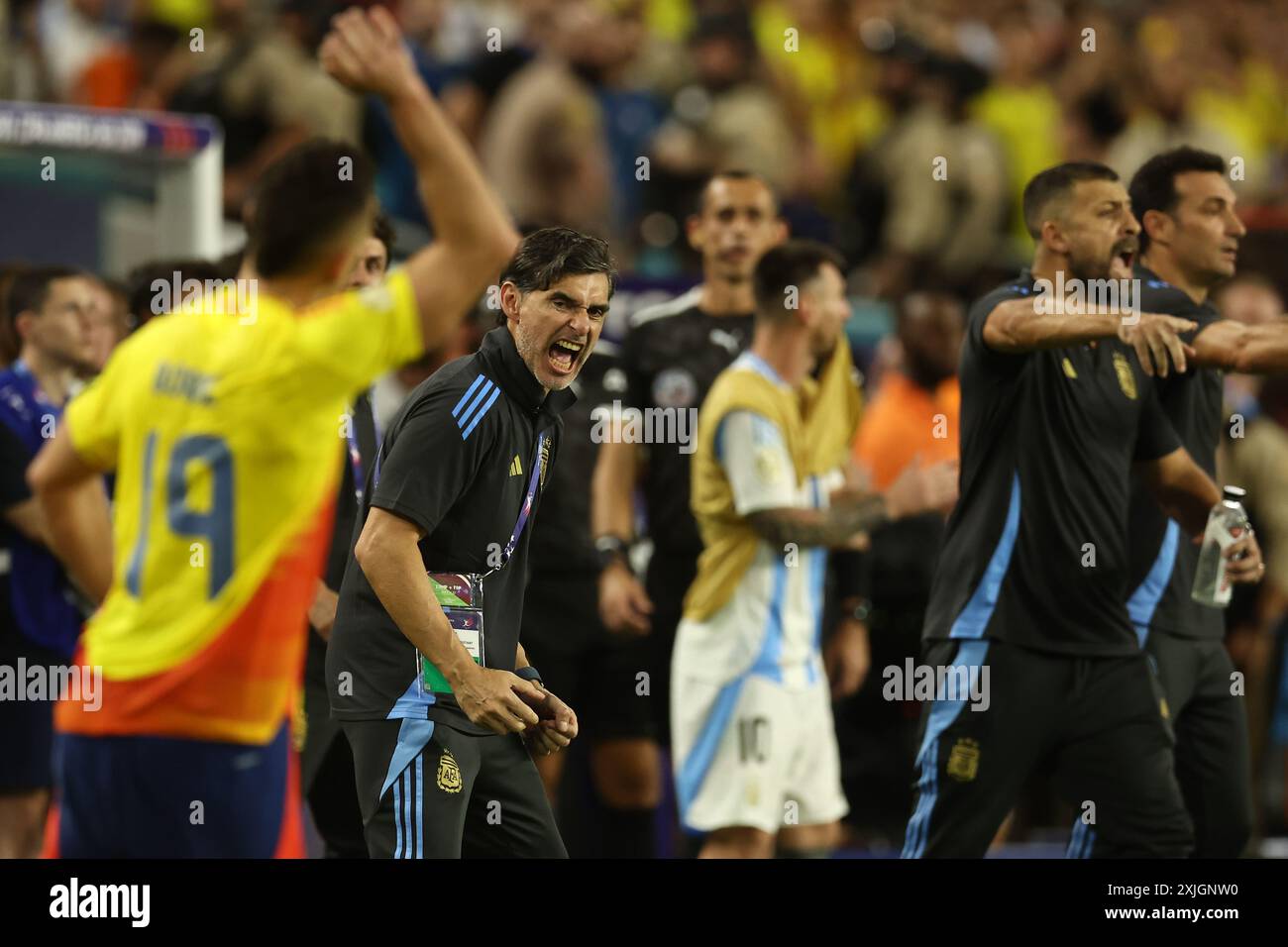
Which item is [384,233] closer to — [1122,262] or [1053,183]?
[1053,183]

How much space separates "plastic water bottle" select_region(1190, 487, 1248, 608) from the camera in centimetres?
597

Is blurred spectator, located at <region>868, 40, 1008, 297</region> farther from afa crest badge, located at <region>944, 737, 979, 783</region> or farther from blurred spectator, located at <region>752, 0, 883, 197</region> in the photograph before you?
Answer: afa crest badge, located at <region>944, 737, 979, 783</region>

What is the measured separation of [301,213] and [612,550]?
359cm

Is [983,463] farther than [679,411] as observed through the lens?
No

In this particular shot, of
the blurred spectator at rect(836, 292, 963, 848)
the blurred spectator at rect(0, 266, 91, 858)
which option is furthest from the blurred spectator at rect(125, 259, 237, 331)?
the blurred spectator at rect(836, 292, 963, 848)

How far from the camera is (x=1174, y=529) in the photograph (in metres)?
6.39

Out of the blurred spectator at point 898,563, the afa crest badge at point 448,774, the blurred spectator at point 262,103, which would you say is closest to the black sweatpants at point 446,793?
the afa crest badge at point 448,774

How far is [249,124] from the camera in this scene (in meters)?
10.5

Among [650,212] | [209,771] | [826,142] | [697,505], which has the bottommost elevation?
[209,771]

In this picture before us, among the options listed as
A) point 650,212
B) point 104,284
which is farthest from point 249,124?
point 104,284

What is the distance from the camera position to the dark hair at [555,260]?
197 inches
